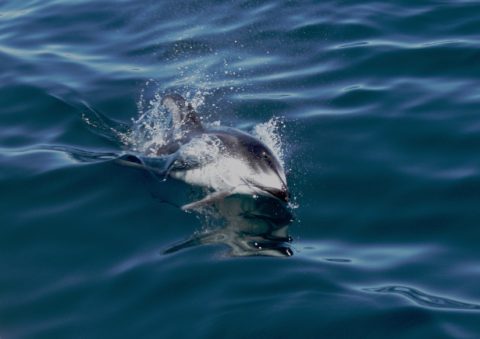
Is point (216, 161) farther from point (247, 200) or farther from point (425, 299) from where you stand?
point (425, 299)

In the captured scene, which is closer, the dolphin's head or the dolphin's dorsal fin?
the dolphin's head

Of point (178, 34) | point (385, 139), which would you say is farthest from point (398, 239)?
point (178, 34)

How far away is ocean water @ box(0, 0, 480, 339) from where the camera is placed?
7.21 metres

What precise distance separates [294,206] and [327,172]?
787 millimetres

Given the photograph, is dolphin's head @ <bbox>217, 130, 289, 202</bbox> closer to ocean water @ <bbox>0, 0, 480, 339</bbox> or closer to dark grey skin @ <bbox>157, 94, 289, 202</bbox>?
dark grey skin @ <bbox>157, 94, 289, 202</bbox>

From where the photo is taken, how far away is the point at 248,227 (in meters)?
8.42

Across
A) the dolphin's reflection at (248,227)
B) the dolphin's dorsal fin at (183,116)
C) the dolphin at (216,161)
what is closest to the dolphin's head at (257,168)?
the dolphin at (216,161)

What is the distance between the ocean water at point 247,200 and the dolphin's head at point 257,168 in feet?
0.64

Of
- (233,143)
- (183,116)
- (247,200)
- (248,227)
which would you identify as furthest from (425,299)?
(183,116)

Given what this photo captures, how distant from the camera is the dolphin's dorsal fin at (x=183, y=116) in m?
10.2

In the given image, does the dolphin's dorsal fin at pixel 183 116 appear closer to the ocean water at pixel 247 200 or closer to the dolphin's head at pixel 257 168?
the ocean water at pixel 247 200

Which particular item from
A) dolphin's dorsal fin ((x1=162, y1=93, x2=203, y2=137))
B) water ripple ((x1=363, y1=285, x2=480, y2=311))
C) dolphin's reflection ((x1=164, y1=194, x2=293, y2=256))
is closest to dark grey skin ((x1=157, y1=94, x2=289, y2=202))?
dolphin's dorsal fin ((x1=162, y1=93, x2=203, y2=137))

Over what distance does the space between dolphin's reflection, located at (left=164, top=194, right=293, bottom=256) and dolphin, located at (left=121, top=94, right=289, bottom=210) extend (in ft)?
0.32

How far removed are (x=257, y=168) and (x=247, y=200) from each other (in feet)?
1.14
